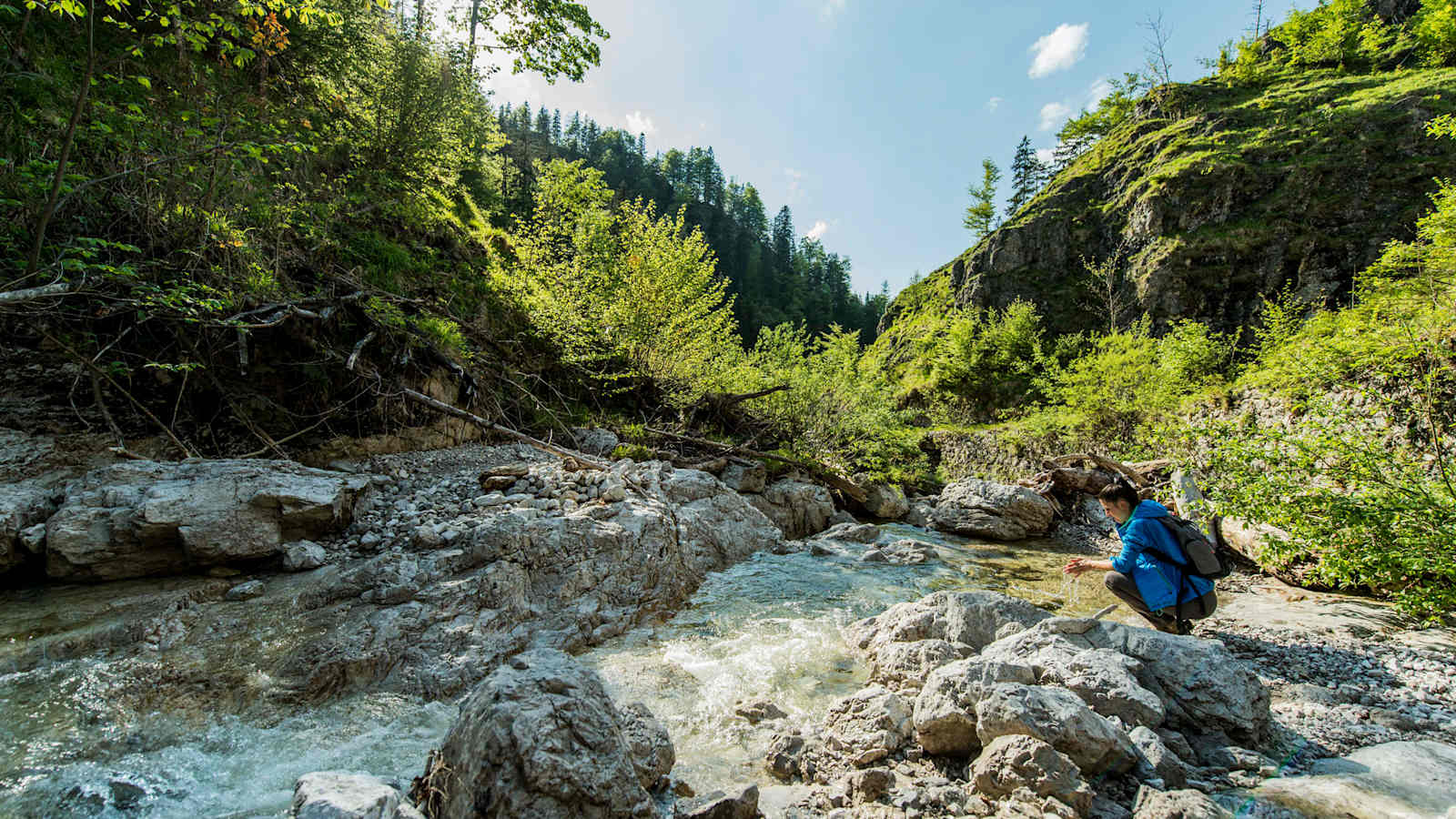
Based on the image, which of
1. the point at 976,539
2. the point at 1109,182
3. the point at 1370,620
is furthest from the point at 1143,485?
the point at 1109,182

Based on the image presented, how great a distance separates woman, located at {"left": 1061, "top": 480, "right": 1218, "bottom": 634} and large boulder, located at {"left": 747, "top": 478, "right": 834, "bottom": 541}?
725cm

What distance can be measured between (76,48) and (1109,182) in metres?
45.4

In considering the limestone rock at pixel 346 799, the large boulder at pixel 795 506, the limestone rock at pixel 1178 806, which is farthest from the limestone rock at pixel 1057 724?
the large boulder at pixel 795 506

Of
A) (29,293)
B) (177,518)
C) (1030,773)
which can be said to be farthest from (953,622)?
(29,293)

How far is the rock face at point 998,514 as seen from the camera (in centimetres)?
1323

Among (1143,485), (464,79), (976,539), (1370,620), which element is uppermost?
(464,79)

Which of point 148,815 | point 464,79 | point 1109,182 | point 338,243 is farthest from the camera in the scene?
point 1109,182

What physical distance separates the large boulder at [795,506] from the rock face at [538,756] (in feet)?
30.9

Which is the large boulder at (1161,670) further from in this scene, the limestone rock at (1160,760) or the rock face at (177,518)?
the rock face at (177,518)

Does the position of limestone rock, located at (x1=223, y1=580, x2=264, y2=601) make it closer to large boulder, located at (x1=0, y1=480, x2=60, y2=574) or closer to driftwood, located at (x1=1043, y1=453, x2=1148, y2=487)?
large boulder, located at (x1=0, y1=480, x2=60, y2=574)

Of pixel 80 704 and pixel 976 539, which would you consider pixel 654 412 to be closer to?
pixel 976 539

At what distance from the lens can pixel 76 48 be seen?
8.13 metres

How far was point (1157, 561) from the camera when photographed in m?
5.30

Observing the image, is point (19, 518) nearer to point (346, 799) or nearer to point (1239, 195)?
point (346, 799)
